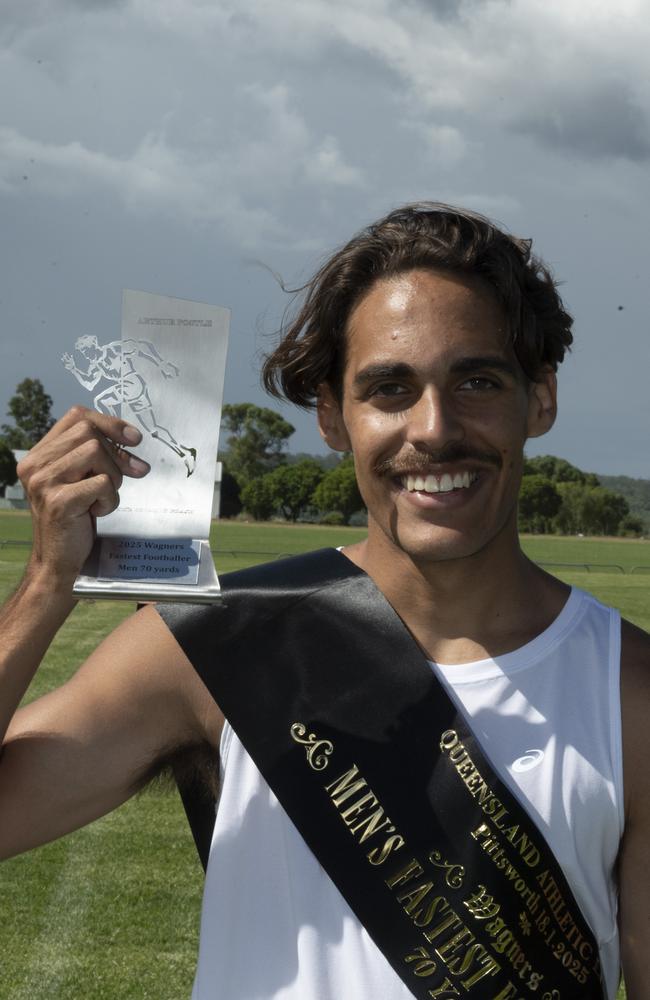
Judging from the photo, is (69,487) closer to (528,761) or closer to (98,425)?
(98,425)

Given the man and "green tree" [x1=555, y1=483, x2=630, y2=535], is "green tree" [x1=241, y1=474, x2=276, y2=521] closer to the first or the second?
"green tree" [x1=555, y1=483, x2=630, y2=535]

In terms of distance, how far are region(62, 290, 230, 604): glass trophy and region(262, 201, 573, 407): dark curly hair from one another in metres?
0.43

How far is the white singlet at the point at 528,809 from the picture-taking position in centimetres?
228

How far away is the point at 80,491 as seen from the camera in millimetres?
2246

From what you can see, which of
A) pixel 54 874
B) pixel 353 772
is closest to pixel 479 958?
pixel 353 772

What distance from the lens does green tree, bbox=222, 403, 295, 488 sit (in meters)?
116

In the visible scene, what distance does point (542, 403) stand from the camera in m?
2.74

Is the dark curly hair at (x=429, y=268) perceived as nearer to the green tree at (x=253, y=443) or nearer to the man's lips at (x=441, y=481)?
the man's lips at (x=441, y=481)

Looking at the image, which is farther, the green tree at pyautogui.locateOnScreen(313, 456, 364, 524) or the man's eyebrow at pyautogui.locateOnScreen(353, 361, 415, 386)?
the green tree at pyautogui.locateOnScreen(313, 456, 364, 524)

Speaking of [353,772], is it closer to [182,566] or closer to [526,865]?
[526,865]

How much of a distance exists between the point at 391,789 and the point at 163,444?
2.72 ft

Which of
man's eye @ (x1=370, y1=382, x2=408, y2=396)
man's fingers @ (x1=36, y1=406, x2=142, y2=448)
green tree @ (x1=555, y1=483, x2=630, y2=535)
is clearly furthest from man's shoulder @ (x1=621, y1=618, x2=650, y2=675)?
green tree @ (x1=555, y1=483, x2=630, y2=535)

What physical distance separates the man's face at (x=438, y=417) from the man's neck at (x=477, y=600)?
0.07 meters

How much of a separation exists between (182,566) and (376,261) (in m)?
0.76
